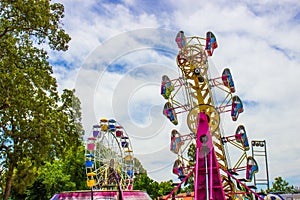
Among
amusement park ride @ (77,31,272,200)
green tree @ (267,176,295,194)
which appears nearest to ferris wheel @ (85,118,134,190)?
amusement park ride @ (77,31,272,200)

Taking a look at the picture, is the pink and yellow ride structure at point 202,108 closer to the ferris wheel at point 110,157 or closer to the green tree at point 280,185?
the ferris wheel at point 110,157

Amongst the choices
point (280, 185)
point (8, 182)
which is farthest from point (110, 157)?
point (280, 185)

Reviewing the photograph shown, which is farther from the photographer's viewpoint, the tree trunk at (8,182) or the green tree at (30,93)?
the tree trunk at (8,182)

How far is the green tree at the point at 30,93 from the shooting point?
1041 cm

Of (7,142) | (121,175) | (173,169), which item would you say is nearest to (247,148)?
(173,169)

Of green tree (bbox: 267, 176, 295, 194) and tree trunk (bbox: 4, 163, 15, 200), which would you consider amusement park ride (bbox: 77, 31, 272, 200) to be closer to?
tree trunk (bbox: 4, 163, 15, 200)

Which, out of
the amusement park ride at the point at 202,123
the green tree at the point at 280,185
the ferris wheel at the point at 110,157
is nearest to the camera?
the amusement park ride at the point at 202,123

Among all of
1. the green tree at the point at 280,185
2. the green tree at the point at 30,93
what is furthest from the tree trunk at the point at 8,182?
the green tree at the point at 280,185

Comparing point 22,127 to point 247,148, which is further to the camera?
point 247,148

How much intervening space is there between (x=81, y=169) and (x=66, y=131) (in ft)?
57.1

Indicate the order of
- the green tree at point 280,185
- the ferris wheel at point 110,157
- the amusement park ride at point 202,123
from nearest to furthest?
the amusement park ride at point 202,123 < the ferris wheel at point 110,157 < the green tree at point 280,185

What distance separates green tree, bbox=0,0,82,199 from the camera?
10406 millimetres

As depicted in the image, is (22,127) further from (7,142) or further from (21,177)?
(21,177)

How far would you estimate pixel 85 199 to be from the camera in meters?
12.3
